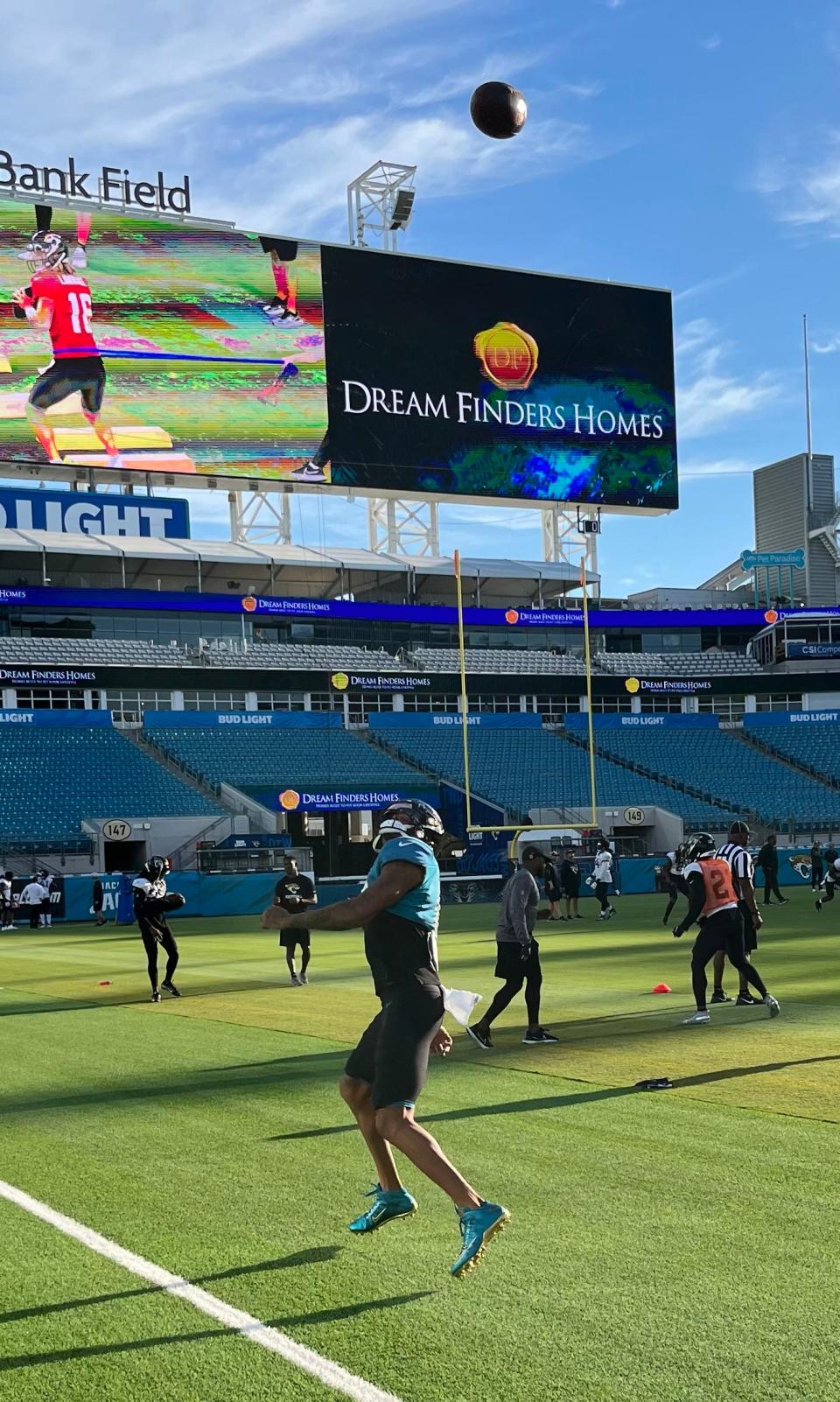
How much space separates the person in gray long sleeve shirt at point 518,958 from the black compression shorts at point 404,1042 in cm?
625

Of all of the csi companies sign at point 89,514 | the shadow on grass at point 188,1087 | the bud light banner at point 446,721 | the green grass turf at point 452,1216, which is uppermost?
the csi companies sign at point 89,514

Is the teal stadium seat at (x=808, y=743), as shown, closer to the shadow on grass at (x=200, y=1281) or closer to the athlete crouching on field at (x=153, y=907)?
the athlete crouching on field at (x=153, y=907)

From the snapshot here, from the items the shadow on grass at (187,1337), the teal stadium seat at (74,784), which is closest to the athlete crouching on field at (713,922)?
the shadow on grass at (187,1337)

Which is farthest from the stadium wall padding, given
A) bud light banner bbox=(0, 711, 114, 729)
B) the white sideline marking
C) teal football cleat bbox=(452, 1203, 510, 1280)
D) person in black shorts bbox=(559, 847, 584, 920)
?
teal football cleat bbox=(452, 1203, 510, 1280)

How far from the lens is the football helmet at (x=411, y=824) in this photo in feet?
20.2

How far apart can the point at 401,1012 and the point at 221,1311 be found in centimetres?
138

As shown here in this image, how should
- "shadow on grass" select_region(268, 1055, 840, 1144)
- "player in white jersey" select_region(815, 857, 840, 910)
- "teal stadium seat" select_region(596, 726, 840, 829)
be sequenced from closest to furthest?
"shadow on grass" select_region(268, 1055, 840, 1144)
"player in white jersey" select_region(815, 857, 840, 910)
"teal stadium seat" select_region(596, 726, 840, 829)

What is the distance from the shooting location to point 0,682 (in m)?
49.7

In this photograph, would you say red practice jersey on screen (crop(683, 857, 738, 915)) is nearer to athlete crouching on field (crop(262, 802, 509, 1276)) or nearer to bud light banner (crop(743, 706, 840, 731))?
athlete crouching on field (crop(262, 802, 509, 1276))

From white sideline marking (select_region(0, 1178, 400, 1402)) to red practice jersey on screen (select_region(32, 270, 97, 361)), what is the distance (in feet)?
136

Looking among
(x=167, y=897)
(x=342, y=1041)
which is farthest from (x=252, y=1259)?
(x=167, y=897)

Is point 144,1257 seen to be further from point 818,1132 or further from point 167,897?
point 167,897

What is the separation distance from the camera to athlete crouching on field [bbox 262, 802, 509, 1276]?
5672 mm

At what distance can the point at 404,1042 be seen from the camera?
587cm
